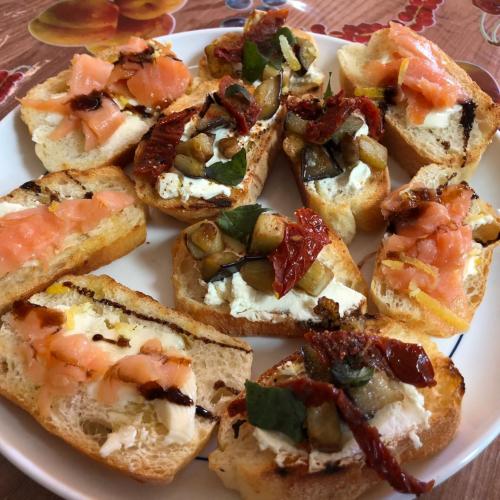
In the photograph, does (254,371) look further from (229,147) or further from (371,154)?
(371,154)

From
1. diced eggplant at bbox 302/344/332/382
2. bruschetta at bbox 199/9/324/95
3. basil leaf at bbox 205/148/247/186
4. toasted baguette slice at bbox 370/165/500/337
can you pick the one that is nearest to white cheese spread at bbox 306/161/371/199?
toasted baguette slice at bbox 370/165/500/337

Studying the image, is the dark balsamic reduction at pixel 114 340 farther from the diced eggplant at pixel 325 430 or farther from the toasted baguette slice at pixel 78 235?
the diced eggplant at pixel 325 430

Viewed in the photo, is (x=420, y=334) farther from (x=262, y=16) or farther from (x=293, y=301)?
(x=262, y=16)

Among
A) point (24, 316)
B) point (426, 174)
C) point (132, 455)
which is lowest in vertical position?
point (132, 455)

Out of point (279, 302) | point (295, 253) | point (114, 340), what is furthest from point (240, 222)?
point (114, 340)

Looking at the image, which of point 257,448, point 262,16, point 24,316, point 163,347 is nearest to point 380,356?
point 257,448

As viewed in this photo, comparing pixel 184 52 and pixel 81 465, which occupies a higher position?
pixel 184 52

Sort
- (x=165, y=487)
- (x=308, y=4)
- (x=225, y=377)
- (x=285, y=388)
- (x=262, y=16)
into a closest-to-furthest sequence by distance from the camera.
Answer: (x=285, y=388) < (x=165, y=487) < (x=225, y=377) < (x=262, y=16) < (x=308, y=4)
